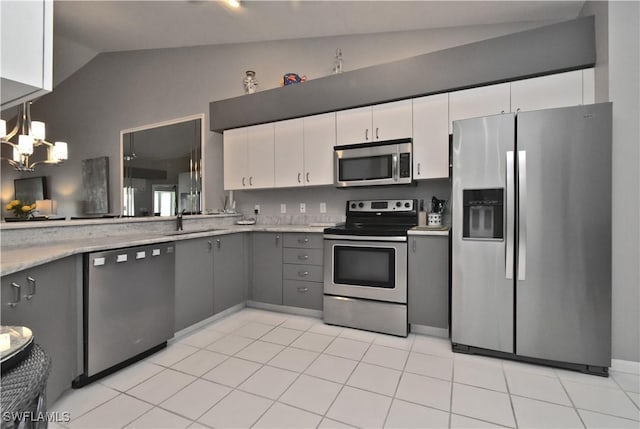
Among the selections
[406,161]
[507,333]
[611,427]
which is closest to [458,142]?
[406,161]

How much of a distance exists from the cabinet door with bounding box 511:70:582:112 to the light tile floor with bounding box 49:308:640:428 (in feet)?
6.41

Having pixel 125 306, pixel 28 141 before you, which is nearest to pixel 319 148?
pixel 125 306

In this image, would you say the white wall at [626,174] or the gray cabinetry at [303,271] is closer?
the white wall at [626,174]

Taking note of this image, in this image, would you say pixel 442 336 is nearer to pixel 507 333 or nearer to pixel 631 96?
pixel 507 333

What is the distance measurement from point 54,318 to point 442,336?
2717 millimetres

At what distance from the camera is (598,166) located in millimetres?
1972

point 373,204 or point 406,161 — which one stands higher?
point 406,161

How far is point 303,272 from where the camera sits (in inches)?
123

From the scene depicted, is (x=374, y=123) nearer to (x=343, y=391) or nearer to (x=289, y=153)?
(x=289, y=153)

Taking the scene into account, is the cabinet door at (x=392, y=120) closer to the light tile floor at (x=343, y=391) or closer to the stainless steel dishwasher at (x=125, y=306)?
the light tile floor at (x=343, y=391)

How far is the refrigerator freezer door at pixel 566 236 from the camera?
197cm

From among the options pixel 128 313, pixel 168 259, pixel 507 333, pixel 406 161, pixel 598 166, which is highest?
pixel 406 161

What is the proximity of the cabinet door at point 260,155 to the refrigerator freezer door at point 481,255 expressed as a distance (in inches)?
81.4

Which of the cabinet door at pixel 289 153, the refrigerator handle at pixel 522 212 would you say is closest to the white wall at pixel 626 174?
the refrigerator handle at pixel 522 212
